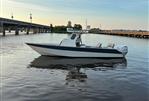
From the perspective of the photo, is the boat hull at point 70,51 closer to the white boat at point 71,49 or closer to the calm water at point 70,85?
the white boat at point 71,49

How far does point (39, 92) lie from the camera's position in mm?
13289

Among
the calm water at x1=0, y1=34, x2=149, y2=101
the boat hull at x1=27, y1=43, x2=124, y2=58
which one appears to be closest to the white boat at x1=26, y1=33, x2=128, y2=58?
the boat hull at x1=27, y1=43, x2=124, y2=58

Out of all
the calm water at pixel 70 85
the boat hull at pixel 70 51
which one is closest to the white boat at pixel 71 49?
the boat hull at pixel 70 51

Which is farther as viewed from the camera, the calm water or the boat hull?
the boat hull

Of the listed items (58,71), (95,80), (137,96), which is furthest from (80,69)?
(137,96)

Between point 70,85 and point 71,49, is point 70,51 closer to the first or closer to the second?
point 71,49

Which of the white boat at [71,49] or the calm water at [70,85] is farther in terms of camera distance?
the white boat at [71,49]

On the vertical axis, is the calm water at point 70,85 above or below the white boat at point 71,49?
below

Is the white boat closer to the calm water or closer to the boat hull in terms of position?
the boat hull

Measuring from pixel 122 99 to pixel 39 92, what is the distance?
403 centimetres

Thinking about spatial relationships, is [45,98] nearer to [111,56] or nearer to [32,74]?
[32,74]

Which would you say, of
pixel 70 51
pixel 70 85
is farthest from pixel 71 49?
pixel 70 85

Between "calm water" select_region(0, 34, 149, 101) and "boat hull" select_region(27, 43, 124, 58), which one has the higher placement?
"boat hull" select_region(27, 43, 124, 58)

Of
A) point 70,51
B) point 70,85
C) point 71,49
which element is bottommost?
point 70,85
